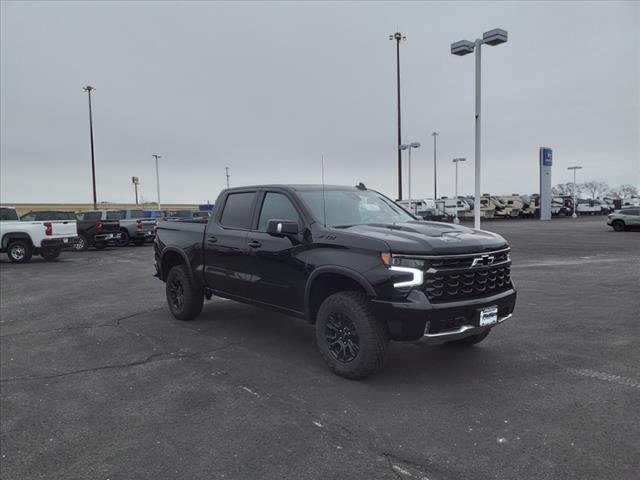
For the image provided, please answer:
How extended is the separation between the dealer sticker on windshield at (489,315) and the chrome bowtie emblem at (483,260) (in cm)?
41

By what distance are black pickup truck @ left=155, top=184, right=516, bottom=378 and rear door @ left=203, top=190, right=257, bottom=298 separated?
0.02m

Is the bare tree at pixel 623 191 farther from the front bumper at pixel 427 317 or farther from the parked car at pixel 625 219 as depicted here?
the front bumper at pixel 427 317

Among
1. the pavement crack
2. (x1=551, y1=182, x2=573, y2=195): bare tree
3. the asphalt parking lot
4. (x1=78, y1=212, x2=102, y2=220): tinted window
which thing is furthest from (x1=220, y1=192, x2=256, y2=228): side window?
(x1=551, y1=182, x2=573, y2=195): bare tree

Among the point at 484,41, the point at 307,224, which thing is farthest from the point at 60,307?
the point at 484,41

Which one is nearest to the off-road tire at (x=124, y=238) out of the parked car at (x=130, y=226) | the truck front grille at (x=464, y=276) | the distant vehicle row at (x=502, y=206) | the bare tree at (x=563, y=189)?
the parked car at (x=130, y=226)

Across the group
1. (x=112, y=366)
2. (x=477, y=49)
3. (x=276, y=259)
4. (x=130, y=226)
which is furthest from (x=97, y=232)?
(x=276, y=259)

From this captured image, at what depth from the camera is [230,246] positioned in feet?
20.0

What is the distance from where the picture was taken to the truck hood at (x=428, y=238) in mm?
4238

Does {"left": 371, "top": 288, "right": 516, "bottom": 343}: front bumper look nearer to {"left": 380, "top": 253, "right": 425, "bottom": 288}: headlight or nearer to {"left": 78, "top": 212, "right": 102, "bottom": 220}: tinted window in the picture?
{"left": 380, "top": 253, "right": 425, "bottom": 288}: headlight

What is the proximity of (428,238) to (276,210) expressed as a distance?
6.50ft

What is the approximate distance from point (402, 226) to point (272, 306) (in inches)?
68.0

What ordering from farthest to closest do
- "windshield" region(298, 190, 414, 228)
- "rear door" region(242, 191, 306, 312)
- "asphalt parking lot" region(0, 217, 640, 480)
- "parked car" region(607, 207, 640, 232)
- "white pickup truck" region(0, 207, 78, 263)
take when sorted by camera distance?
"parked car" region(607, 207, 640, 232)
"white pickup truck" region(0, 207, 78, 263)
"windshield" region(298, 190, 414, 228)
"rear door" region(242, 191, 306, 312)
"asphalt parking lot" region(0, 217, 640, 480)

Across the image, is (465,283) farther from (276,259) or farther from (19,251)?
(19,251)

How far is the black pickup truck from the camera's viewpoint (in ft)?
13.9
